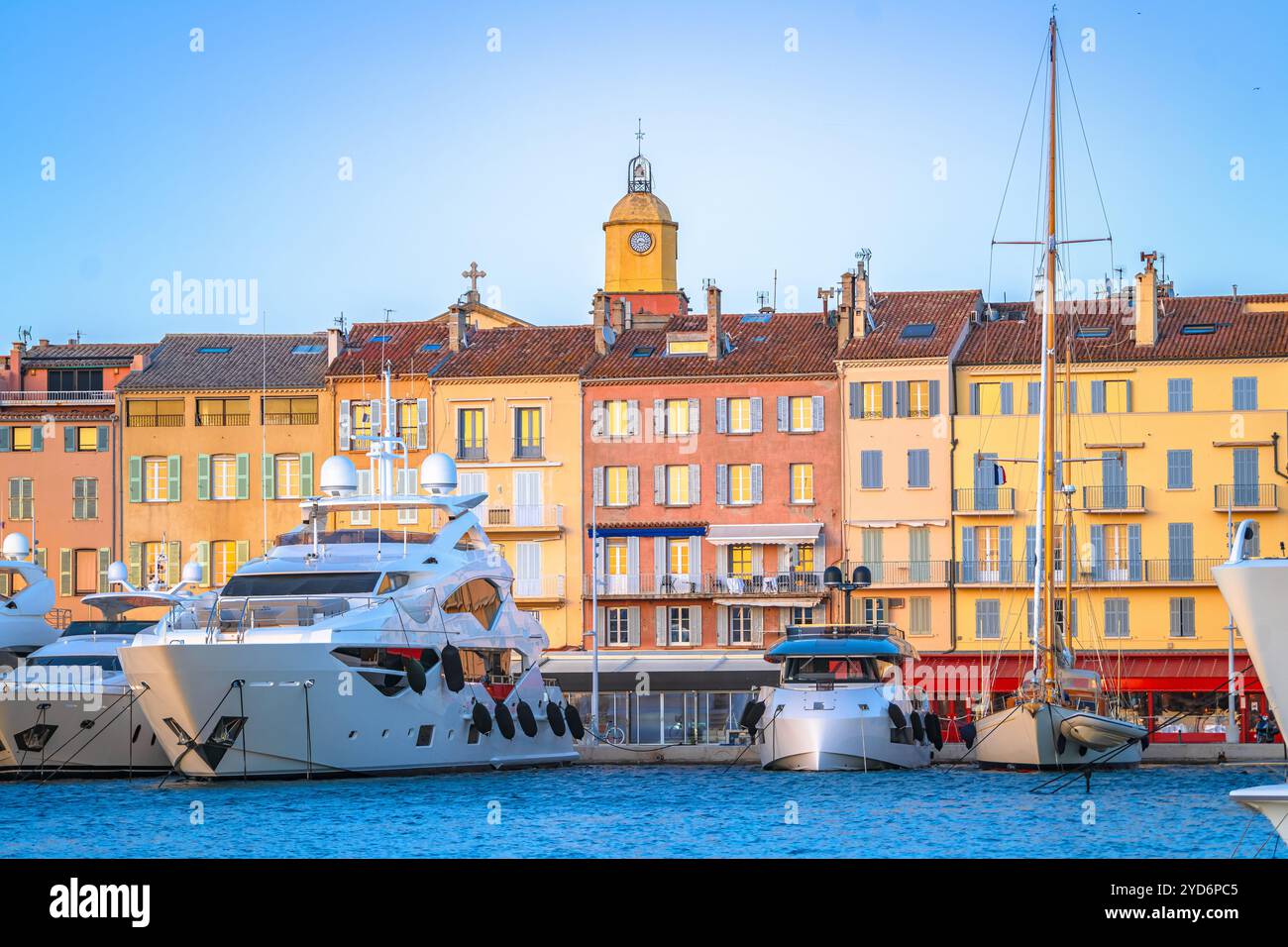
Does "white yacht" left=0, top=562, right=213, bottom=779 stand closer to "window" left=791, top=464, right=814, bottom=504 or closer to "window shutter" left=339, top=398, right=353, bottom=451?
"window shutter" left=339, top=398, right=353, bottom=451

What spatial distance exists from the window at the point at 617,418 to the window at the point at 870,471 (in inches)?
306

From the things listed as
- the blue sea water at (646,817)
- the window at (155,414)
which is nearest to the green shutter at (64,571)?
the window at (155,414)

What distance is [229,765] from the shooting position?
129ft

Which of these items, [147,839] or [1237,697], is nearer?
[147,839]

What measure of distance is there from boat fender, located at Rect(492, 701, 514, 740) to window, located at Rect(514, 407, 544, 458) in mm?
23120

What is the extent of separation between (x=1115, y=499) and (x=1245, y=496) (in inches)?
153

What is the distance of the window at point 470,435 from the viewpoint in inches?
2657

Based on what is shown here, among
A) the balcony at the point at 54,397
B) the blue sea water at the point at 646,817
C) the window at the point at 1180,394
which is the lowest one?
the blue sea water at the point at 646,817

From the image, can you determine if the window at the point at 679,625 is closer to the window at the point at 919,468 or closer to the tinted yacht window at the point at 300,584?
the window at the point at 919,468

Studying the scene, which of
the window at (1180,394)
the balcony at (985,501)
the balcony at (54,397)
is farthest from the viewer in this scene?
the balcony at (54,397)

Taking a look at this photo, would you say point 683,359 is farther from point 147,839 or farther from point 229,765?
point 147,839

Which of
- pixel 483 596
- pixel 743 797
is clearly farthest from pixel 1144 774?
pixel 483 596

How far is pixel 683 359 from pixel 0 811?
35128 mm

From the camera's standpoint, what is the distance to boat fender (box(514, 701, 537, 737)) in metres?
45.6
